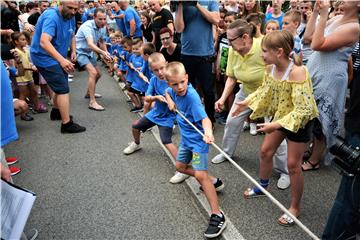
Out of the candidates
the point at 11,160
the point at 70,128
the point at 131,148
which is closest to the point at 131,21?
the point at 70,128

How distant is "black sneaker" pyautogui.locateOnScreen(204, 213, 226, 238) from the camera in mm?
2529

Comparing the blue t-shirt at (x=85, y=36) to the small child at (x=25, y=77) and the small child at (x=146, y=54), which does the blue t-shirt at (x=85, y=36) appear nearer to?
the small child at (x=25, y=77)

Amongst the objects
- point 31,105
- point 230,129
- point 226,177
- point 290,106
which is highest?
point 290,106

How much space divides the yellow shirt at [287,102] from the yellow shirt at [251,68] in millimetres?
663

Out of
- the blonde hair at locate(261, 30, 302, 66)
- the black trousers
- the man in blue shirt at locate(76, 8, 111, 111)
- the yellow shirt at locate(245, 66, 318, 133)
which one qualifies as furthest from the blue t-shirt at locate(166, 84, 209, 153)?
the man in blue shirt at locate(76, 8, 111, 111)

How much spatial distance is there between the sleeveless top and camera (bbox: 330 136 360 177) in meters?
0.91

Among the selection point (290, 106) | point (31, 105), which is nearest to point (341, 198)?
point (290, 106)

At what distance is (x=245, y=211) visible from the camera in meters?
2.88

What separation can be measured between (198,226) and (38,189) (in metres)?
1.74

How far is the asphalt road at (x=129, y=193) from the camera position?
2695 millimetres

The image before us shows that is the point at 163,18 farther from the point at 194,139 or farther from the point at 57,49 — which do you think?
the point at 194,139

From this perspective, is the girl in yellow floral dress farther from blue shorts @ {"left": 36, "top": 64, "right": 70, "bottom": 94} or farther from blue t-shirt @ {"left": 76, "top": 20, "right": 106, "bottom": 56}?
blue t-shirt @ {"left": 76, "top": 20, "right": 106, "bottom": 56}

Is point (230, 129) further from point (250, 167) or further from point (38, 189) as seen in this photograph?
point (38, 189)

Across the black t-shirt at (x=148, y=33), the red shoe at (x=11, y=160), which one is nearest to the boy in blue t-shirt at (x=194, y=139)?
the red shoe at (x=11, y=160)
